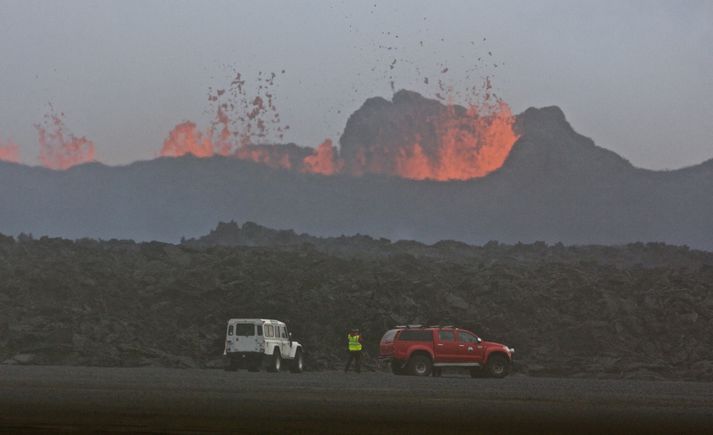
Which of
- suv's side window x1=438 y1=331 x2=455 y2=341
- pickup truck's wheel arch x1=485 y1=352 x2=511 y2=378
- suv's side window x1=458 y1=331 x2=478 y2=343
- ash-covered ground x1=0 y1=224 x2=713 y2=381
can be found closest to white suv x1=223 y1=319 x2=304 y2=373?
ash-covered ground x1=0 y1=224 x2=713 y2=381

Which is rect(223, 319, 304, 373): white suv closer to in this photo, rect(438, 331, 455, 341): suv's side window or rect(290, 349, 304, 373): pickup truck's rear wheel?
rect(290, 349, 304, 373): pickup truck's rear wheel

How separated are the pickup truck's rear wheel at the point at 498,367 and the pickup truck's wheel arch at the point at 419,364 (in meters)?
2.63

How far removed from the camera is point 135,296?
74938mm

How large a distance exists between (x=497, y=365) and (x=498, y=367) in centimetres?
10

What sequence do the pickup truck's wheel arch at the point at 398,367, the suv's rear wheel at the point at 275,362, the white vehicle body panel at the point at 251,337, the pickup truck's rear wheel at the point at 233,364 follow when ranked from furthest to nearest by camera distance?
the suv's rear wheel at the point at 275,362
the pickup truck's rear wheel at the point at 233,364
the white vehicle body panel at the point at 251,337
the pickup truck's wheel arch at the point at 398,367

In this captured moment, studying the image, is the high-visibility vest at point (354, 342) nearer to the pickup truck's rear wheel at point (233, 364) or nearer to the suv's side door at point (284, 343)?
the suv's side door at point (284, 343)

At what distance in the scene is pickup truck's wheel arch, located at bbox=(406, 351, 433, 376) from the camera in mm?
53625

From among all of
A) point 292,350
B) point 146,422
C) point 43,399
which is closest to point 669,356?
point 292,350

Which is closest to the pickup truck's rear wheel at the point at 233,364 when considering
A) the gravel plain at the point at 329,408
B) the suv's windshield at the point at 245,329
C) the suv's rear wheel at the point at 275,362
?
the suv's windshield at the point at 245,329

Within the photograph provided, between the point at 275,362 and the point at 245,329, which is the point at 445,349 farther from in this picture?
the point at 245,329

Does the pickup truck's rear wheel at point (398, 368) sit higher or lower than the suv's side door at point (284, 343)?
lower

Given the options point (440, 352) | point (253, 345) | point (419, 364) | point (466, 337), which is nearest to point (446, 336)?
point (440, 352)

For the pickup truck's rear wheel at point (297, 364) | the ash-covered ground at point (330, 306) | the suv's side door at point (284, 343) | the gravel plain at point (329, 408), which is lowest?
the gravel plain at point (329, 408)

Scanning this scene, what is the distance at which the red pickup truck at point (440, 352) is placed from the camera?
53312 millimetres
